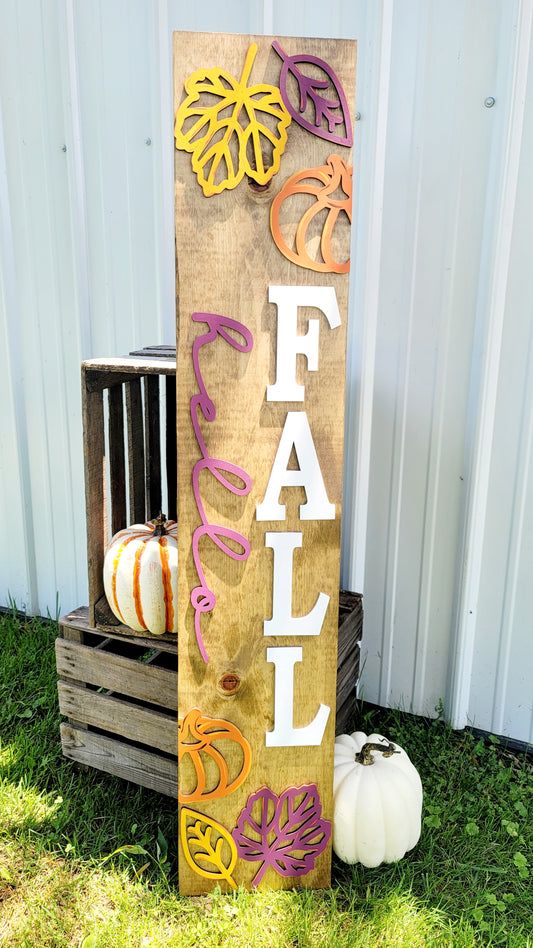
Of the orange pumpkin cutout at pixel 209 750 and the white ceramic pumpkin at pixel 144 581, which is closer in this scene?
the orange pumpkin cutout at pixel 209 750

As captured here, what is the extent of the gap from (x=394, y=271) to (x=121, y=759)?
5.65 ft

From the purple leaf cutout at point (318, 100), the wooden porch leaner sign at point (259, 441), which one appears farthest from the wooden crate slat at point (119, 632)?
the purple leaf cutout at point (318, 100)

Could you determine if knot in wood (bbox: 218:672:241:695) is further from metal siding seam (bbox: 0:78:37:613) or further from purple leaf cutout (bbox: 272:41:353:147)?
metal siding seam (bbox: 0:78:37:613)

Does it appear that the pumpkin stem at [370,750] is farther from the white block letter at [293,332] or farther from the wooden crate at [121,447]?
the white block letter at [293,332]

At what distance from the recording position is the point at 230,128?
5.10ft

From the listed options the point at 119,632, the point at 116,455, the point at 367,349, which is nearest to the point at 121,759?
the point at 119,632

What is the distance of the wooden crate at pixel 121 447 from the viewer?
2.04m

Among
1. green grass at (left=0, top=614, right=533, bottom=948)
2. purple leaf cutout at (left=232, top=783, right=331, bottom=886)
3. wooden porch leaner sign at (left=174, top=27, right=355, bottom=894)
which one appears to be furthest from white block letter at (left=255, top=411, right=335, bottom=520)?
green grass at (left=0, top=614, right=533, bottom=948)

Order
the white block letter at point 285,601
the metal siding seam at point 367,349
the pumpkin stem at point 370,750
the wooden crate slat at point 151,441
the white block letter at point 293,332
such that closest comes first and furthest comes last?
the white block letter at point 293,332 → the white block letter at point 285,601 → the pumpkin stem at point 370,750 → the metal siding seam at point 367,349 → the wooden crate slat at point 151,441

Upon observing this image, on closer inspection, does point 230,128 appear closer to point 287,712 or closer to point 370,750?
point 287,712

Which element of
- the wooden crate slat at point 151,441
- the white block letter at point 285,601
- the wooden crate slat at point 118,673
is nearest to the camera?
the white block letter at point 285,601

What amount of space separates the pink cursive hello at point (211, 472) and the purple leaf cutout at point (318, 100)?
43cm

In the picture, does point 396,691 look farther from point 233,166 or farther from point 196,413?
point 233,166

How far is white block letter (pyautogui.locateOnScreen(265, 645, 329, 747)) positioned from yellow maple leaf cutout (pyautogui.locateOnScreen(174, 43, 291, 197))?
1063mm
